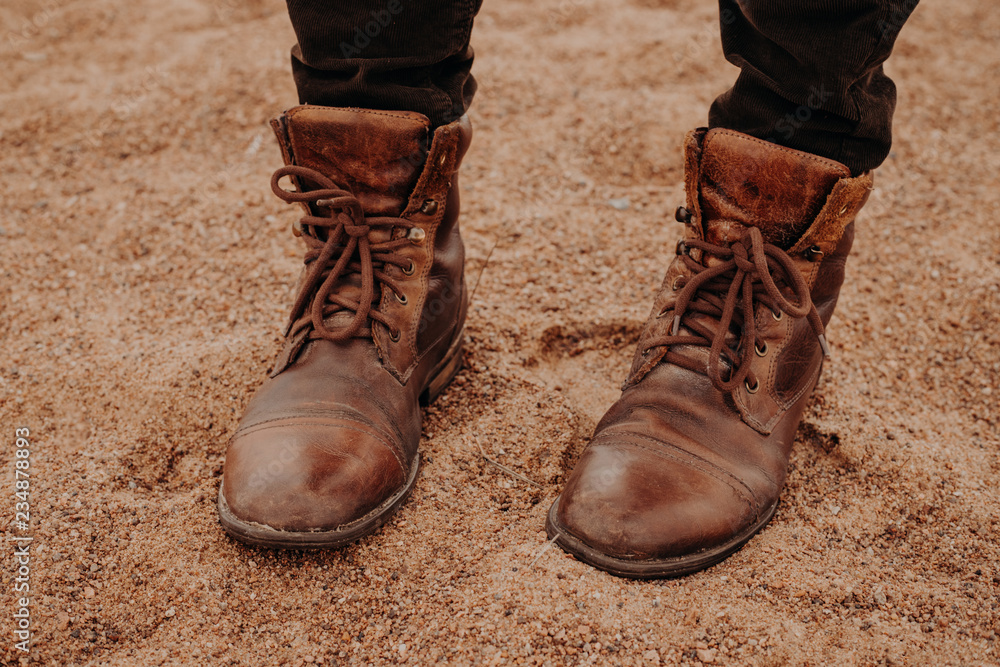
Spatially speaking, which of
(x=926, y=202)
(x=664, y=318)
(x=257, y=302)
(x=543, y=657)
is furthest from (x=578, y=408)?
(x=926, y=202)

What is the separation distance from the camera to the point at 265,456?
1117 millimetres

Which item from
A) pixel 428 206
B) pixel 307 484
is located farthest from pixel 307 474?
pixel 428 206

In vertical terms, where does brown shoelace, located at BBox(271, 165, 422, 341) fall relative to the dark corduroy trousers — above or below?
below

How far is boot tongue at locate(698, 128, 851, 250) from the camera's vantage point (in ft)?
3.57

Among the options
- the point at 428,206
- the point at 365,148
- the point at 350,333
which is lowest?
the point at 350,333

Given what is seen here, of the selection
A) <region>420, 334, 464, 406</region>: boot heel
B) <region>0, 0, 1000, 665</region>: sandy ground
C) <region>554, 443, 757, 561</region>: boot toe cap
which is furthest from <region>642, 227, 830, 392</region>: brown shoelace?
<region>420, 334, 464, 406</region>: boot heel

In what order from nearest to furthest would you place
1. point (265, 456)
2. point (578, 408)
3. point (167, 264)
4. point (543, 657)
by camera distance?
point (543, 657), point (265, 456), point (578, 408), point (167, 264)

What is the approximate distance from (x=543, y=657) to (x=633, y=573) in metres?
0.18

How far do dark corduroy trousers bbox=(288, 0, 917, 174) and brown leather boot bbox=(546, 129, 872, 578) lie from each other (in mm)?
57

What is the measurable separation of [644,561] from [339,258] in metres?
0.70

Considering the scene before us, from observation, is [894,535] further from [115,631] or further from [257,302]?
[257,302]

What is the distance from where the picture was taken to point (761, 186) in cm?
112

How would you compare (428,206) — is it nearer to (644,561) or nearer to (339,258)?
(339,258)

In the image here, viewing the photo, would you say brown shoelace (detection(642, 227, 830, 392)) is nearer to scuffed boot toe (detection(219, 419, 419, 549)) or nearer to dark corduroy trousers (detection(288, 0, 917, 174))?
dark corduroy trousers (detection(288, 0, 917, 174))
